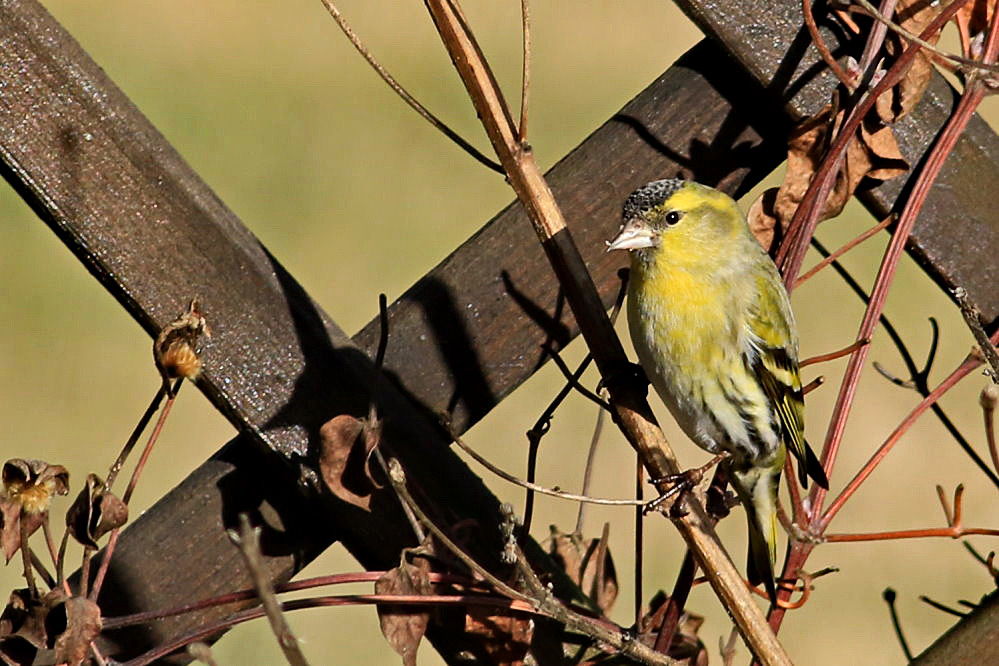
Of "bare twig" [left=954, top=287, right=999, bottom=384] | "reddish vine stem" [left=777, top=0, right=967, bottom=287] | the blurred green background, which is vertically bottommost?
"bare twig" [left=954, top=287, right=999, bottom=384]

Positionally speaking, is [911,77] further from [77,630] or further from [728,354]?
[77,630]

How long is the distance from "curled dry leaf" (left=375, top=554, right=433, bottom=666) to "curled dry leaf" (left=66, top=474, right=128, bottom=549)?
→ 336mm

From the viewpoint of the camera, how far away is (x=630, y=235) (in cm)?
187

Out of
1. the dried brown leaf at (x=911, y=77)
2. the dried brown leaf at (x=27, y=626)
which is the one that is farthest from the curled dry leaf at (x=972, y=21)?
the dried brown leaf at (x=27, y=626)

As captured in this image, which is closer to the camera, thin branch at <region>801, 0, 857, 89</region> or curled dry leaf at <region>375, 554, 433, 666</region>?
curled dry leaf at <region>375, 554, 433, 666</region>

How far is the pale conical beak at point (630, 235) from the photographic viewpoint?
6.09 ft

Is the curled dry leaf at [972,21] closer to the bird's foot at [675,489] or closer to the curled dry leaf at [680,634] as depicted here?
the bird's foot at [675,489]

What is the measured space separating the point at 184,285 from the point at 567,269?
0.53 meters

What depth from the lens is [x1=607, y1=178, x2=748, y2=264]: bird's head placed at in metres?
1.84

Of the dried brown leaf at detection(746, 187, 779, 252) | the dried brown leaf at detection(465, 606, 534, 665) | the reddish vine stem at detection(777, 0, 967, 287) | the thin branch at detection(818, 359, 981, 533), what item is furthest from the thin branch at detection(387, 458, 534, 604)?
the dried brown leaf at detection(746, 187, 779, 252)

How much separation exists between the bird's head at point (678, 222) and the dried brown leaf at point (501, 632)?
54 centimetres

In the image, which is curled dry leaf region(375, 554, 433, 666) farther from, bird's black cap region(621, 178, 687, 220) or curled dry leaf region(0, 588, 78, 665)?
bird's black cap region(621, 178, 687, 220)

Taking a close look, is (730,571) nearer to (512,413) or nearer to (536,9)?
(512,413)

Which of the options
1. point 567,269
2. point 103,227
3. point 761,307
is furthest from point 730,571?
point 103,227
